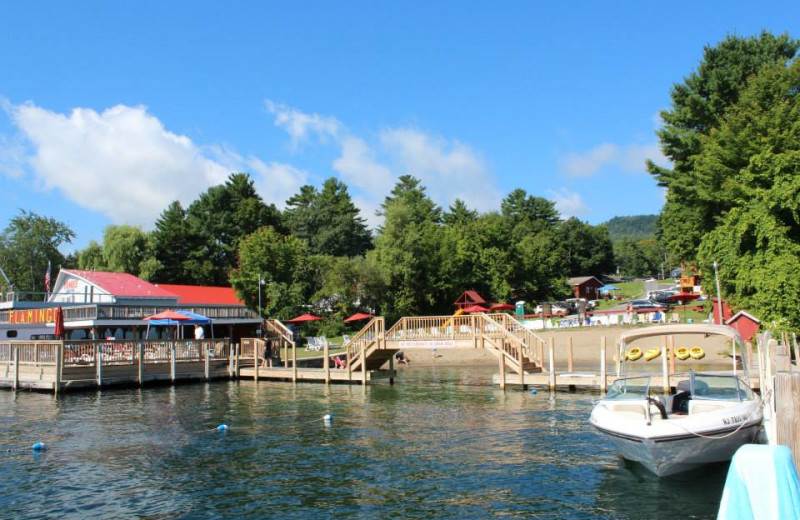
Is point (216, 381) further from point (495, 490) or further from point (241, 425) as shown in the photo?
point (495, 490)

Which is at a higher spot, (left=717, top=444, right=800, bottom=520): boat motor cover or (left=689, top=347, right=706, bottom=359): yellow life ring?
(left=717, top=444, right=800, bottom=520): boat motor cover

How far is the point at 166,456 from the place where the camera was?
17.0m

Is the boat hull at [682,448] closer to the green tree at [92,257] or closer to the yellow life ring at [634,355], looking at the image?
the yellow life ring at [634,355]

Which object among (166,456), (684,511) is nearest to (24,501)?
(166,456)

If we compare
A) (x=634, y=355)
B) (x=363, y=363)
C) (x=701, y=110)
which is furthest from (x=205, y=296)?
(x=701, y=110)

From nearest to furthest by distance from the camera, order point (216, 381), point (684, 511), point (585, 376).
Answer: point (684, 511)
point (585, 376)
point (216, 381)

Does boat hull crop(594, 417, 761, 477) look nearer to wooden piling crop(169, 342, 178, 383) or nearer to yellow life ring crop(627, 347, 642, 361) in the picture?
wooden piling crop(169, 342, 178, 383)

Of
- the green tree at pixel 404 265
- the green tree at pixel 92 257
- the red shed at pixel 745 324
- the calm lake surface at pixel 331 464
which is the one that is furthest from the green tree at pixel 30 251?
the red shed at pixel 745 324

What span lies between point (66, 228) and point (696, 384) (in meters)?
92.4

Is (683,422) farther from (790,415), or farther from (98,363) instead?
(98,363)

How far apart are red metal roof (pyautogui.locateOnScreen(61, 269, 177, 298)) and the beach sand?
66.7ft

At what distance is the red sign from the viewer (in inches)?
1668

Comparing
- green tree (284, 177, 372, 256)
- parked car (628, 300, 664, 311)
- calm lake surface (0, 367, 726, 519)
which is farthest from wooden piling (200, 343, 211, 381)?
green tree (284, 177, 372, 256)

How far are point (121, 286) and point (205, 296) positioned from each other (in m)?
7.52
